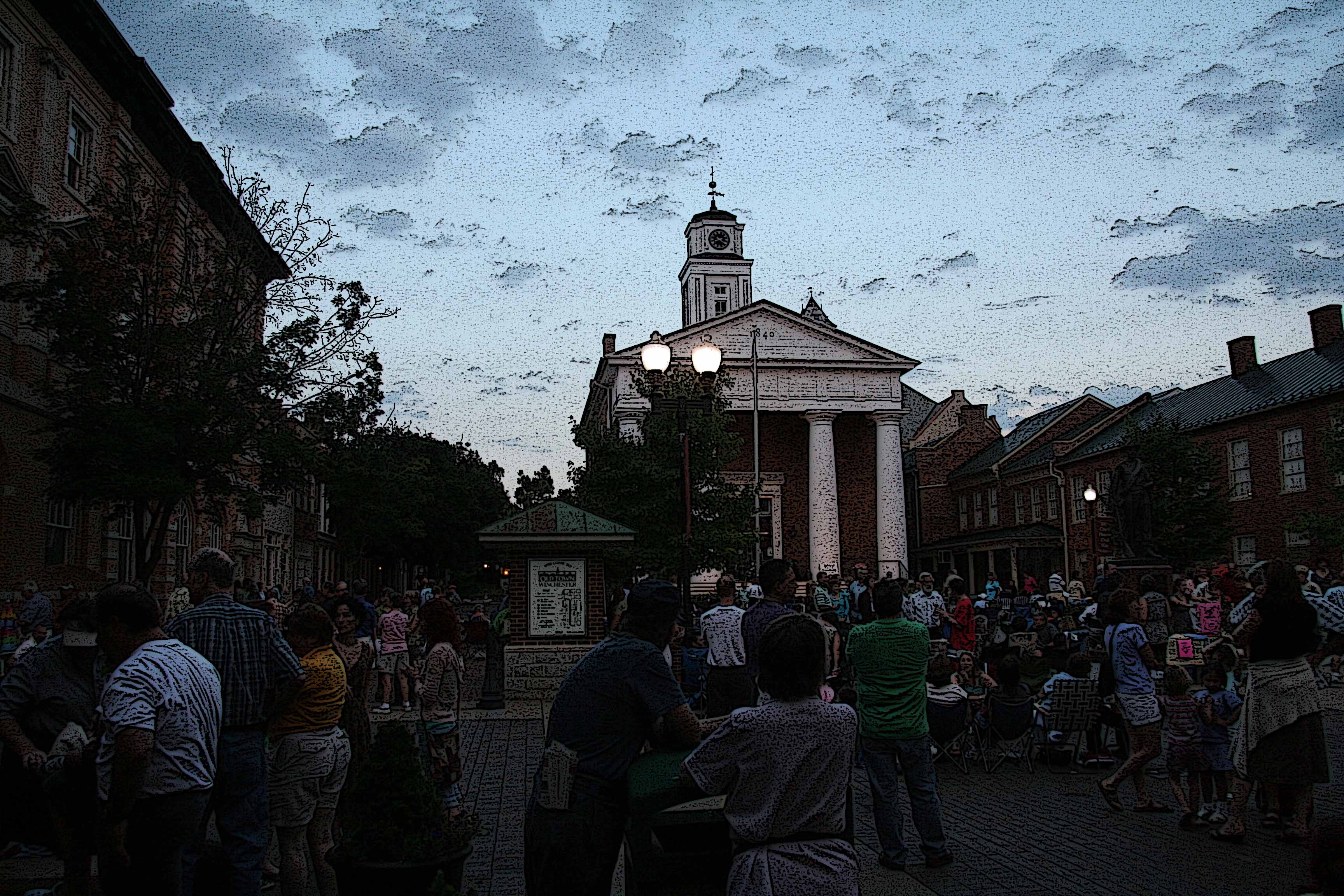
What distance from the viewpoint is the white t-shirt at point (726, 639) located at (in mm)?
10164

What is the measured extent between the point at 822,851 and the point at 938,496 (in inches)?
2115

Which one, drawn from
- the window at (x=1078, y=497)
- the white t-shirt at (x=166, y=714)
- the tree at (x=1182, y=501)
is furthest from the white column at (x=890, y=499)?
the white t-shirt at (x=166, y=714)

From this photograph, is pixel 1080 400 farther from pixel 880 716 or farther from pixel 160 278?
pixel 880 716

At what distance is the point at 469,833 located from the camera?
204 inches

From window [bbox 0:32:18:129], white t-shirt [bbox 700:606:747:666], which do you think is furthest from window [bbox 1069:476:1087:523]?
window [bbox 0:32:18:129]

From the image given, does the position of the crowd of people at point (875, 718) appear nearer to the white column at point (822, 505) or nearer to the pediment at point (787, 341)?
the white column at point (822, 505)

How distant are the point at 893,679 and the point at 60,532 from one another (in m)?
20.1

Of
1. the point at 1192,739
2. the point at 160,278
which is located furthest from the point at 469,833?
the point at 160,278

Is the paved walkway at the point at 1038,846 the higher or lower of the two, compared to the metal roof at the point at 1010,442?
lower

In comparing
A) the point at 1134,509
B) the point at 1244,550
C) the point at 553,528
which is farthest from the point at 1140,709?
the point at 1244,550

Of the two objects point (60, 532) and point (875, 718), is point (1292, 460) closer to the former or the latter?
point (875, 718)

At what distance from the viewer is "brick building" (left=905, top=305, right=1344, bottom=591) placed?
1260 inches

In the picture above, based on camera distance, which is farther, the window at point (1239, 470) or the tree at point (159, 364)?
the window at point (1239, 470)

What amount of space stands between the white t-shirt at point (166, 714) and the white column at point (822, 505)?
141ft
